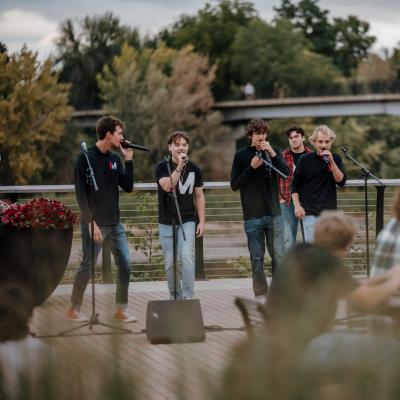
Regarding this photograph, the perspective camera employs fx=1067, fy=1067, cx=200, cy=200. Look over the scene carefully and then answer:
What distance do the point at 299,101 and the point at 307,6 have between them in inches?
1885

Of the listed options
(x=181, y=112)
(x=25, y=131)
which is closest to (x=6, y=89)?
(x=25, y=131)

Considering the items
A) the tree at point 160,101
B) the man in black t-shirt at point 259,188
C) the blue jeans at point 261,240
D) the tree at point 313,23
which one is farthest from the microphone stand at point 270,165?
the tree at point 313,23

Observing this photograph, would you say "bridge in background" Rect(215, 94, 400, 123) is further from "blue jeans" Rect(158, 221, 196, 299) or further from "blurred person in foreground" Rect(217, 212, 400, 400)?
"blurred person in foreground" Rect(217, 212, 400, 400)

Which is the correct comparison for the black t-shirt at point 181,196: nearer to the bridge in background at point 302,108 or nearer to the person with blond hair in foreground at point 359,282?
the person with blond hair in foreground at point 359,282

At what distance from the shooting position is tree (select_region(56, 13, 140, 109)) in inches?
3312

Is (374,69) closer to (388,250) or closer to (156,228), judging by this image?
(156,228)

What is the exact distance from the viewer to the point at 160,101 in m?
69.4

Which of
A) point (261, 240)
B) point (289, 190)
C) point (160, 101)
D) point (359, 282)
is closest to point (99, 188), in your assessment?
point (261, 240)

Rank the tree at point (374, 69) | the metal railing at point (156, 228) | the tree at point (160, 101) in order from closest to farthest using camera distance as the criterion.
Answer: the metal railing at point (156, 228) → the tree at point (160, 101) → the tree at point (374, 69)

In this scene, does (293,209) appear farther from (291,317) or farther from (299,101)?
(299,101)

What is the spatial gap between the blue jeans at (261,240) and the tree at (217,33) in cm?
8645

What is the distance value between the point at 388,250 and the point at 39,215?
502cm

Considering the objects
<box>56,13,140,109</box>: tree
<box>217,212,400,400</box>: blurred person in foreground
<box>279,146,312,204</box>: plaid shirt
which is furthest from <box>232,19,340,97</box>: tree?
<box>217,212,400,400</box>: blurred person in foreground

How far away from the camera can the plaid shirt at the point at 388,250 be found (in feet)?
15.7
